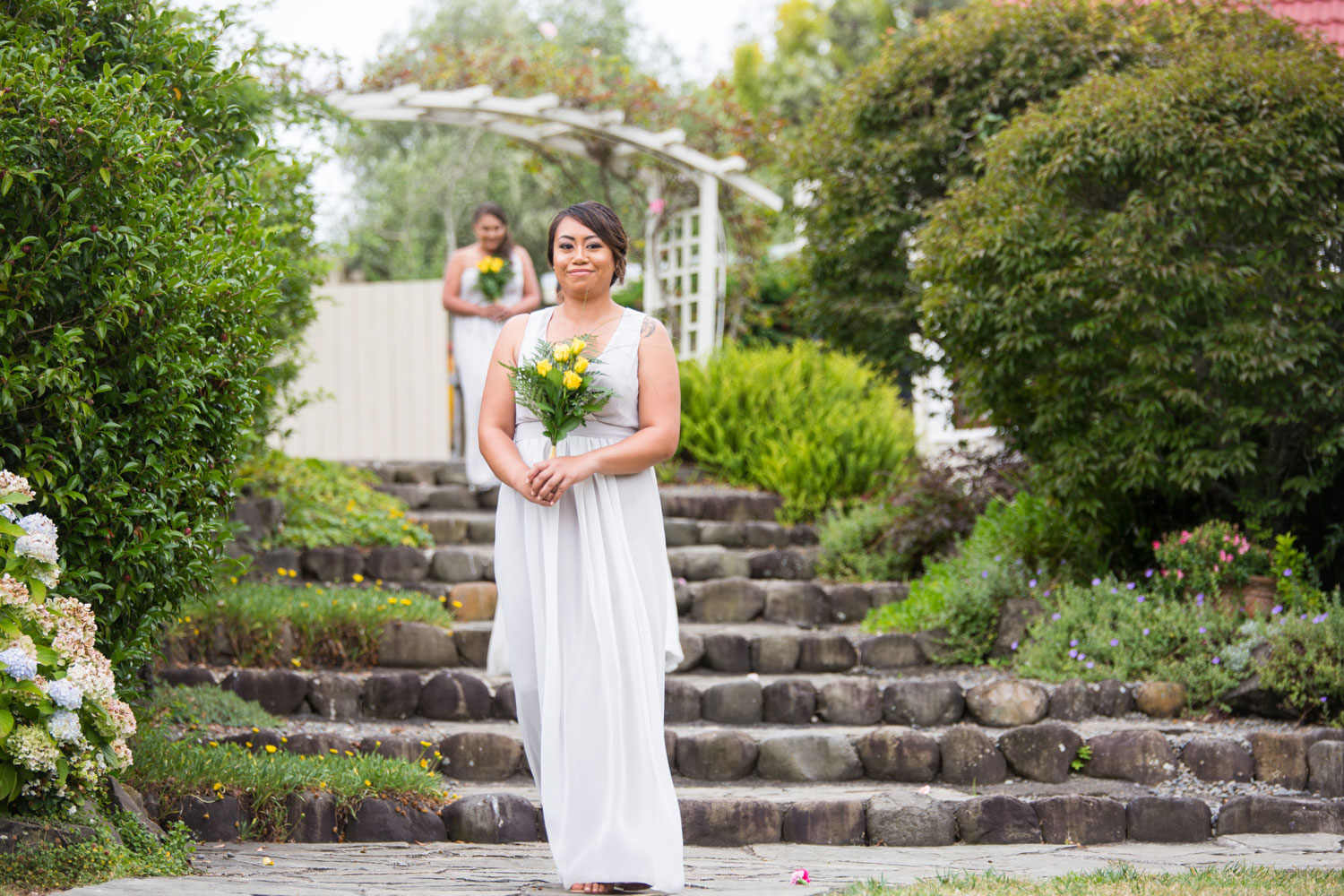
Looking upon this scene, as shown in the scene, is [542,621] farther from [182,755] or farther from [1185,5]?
[1185,5]

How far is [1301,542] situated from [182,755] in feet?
18.0

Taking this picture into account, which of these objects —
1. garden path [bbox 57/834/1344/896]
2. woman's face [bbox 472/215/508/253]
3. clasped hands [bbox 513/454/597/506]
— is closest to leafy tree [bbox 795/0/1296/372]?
woman's face [bbox 472/215/508/253]

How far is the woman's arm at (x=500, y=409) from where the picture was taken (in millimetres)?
3574

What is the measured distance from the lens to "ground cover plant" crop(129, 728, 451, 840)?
4.08 metres

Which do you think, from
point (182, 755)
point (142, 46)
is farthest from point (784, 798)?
point (142, 46)

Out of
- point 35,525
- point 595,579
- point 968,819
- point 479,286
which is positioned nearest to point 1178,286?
point 968,819

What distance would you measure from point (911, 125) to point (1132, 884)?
6.21m

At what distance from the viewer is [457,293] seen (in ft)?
29.4

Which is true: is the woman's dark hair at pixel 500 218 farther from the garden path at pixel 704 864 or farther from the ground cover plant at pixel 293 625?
the garden path at pixel 704 864

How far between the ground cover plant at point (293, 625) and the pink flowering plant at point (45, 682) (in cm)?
238

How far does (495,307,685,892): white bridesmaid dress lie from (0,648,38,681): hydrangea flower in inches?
47.0

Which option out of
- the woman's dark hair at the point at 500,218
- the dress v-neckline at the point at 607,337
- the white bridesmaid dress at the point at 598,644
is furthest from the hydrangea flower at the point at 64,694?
the woman's dark hair at the point at 500,218

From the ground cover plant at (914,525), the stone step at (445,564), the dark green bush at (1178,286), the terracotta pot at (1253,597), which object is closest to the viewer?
the dark green bush at (1178,286)

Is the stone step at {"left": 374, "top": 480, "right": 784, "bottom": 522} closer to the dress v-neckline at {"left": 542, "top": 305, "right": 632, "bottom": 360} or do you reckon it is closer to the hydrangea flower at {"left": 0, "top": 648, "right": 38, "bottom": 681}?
the dress v-neckline at {"left": 542, "top": 305, "right": 632, "bottom": 360}
